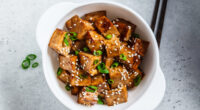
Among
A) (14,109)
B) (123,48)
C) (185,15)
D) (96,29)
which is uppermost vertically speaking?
(185,15)

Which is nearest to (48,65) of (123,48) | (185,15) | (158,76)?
(123,48)

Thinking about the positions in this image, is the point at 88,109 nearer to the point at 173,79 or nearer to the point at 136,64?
the point at 136,64

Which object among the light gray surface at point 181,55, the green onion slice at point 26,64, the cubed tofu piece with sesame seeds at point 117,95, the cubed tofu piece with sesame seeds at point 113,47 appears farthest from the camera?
the light gray surface at point 181,55

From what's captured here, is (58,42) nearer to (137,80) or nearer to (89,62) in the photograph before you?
(89,62)

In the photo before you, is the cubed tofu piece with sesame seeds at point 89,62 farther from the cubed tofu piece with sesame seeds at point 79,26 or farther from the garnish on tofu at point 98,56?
the cubed tofu piece with sesame seeds at point 79,26

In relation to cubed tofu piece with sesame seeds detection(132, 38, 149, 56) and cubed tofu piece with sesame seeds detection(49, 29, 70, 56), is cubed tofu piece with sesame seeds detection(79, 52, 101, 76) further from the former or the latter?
cubed tofu piece with sesame seeds detection(132, 38, 149, 56)

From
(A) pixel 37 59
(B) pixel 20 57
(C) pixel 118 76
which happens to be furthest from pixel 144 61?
(B) pixel 20 57

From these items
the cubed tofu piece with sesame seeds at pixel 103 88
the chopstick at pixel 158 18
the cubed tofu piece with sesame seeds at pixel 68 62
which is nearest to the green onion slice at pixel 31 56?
the cubed tofu piece with sesame seeds at pixel 68 62
